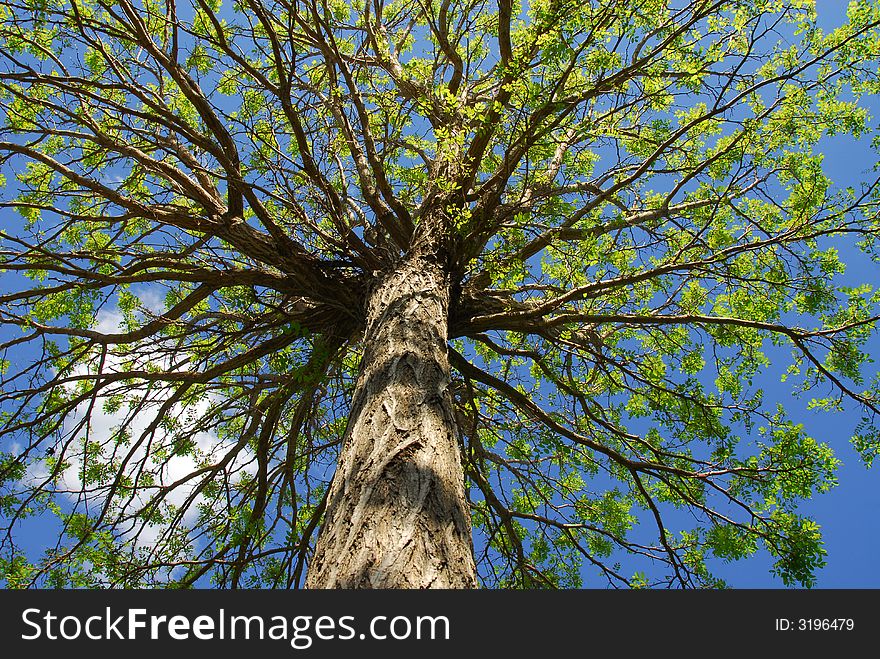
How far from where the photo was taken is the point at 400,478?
2152mm

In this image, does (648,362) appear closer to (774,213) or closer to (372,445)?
(774,213)

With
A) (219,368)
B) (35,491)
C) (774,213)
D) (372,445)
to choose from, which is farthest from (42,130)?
(774,213)

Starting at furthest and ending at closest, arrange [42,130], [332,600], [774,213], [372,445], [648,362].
→ [648,362]
[774,213]
[42,130]
[372,445]
[332,600]

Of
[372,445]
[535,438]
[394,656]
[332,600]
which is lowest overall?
[394,656]

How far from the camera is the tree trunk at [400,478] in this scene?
1782 mm

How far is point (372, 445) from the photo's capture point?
237cm

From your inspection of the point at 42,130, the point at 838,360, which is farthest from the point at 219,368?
the point at 838,360

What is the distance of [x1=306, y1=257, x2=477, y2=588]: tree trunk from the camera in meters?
1.78

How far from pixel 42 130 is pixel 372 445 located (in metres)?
3.62

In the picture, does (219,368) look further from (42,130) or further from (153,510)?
(42,130)

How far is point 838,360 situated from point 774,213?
145 cm

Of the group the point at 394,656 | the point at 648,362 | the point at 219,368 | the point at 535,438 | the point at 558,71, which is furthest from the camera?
the point at 535,438

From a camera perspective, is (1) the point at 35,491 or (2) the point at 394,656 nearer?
(2) the point at 394,656

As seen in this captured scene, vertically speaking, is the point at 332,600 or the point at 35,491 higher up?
the point at 35,491
